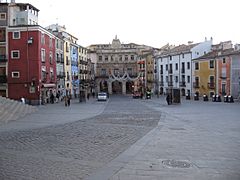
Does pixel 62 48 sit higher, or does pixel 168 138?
pixel 62 48

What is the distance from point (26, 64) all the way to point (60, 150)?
112 feet

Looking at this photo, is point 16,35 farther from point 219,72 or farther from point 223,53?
point 223,53

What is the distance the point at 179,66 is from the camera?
67.3 metres

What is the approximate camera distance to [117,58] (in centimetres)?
9694

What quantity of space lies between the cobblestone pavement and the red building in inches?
1085

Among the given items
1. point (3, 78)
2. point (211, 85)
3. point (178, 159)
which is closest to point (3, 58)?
point (3, 78)

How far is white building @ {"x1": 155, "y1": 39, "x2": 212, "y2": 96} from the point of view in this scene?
63250 mm

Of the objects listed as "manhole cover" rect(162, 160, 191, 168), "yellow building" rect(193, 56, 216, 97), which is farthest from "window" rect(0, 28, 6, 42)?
"manhole cover" rect(162, 160, 191, 168)

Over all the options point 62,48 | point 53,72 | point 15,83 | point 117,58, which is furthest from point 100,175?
point 117,58

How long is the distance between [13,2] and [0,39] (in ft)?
23.0

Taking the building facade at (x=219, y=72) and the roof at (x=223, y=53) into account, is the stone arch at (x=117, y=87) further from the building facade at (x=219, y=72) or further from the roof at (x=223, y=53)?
the roof at (x=223, y=53)

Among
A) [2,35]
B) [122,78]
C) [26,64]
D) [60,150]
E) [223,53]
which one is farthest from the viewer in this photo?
[122,78]

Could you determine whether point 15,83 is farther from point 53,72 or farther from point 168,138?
point 168,138

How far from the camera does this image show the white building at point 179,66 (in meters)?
63.2
